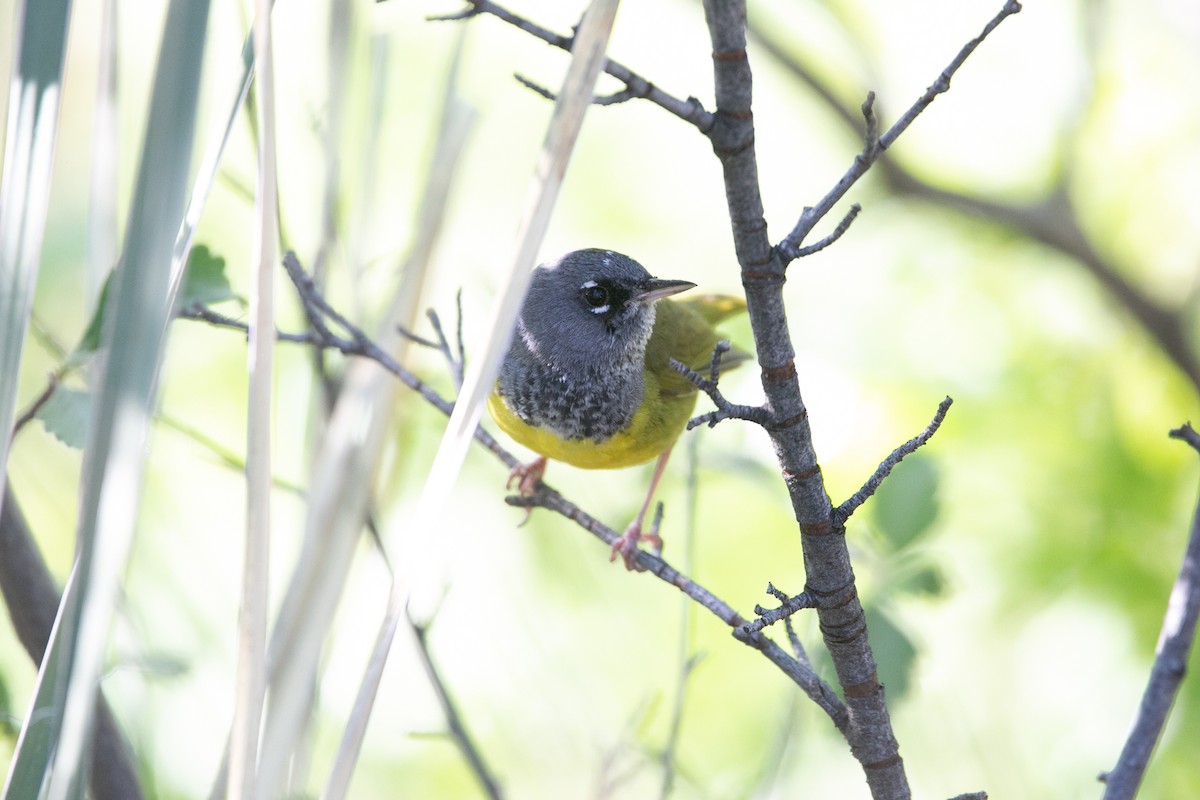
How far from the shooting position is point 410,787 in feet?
13.6

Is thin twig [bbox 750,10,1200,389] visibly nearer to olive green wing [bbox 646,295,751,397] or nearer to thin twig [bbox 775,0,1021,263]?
olive green wing [bbox 646,295,751,397]

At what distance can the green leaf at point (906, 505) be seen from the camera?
2.28 m

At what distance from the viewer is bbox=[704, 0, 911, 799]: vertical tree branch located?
1271 mm

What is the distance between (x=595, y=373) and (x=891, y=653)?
3.81 ft

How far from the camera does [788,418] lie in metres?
1.48

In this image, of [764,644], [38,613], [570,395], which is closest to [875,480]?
[764,644]

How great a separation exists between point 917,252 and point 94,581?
4.36 meters

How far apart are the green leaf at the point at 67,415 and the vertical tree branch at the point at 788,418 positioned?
1118 mm

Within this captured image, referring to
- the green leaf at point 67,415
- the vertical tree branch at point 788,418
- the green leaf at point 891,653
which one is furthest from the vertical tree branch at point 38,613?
the green leaf at point 891,653

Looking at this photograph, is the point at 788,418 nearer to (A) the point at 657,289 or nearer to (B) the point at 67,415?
(B) the point at 67,415

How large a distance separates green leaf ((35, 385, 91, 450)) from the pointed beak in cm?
149

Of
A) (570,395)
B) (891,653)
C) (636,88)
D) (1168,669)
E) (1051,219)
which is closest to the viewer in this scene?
(636,88)

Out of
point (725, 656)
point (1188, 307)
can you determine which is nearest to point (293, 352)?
point (725, 656)

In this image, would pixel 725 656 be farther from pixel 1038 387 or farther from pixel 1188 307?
pixel 1188 307
